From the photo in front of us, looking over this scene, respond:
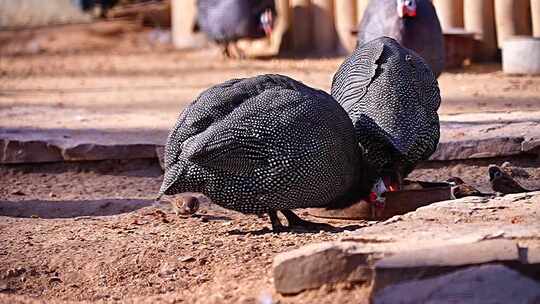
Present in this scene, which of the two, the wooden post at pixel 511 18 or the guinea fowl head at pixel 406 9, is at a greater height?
the guinea fowl head at pixel 406 9

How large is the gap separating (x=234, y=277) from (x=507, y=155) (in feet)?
8.32

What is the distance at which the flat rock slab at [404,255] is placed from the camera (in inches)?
127

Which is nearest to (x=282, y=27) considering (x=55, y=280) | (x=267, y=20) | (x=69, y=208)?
(x=267, y=20)

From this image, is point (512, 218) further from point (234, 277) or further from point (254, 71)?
point (254, 71)

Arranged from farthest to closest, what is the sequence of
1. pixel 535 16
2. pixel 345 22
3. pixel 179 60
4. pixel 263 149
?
1. pixel 179 60
2. pixel 345 22
3. pixel 535 16
4. pixel 263 149

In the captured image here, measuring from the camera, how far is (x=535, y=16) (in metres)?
9.76

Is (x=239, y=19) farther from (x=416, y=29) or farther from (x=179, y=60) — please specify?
(x=416, y=29)

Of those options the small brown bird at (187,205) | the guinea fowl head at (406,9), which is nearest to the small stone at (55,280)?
the small brown bird at (187,205)

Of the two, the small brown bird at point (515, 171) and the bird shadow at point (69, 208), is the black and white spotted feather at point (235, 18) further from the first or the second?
the small brown bird at point (515, 171)

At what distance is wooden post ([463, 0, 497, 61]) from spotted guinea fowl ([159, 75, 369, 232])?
5.72 metres

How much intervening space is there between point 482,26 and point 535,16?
54cm

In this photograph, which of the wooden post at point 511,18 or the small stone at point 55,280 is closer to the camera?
the small stone at point 55,280

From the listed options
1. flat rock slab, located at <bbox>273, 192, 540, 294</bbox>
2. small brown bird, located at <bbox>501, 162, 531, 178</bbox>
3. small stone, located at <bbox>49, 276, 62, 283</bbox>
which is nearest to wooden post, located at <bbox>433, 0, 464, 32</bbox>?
small brown bird, located at <bbox>501, 162, 531, 178</bbox>

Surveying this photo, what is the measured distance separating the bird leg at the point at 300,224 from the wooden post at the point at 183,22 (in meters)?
9.78
